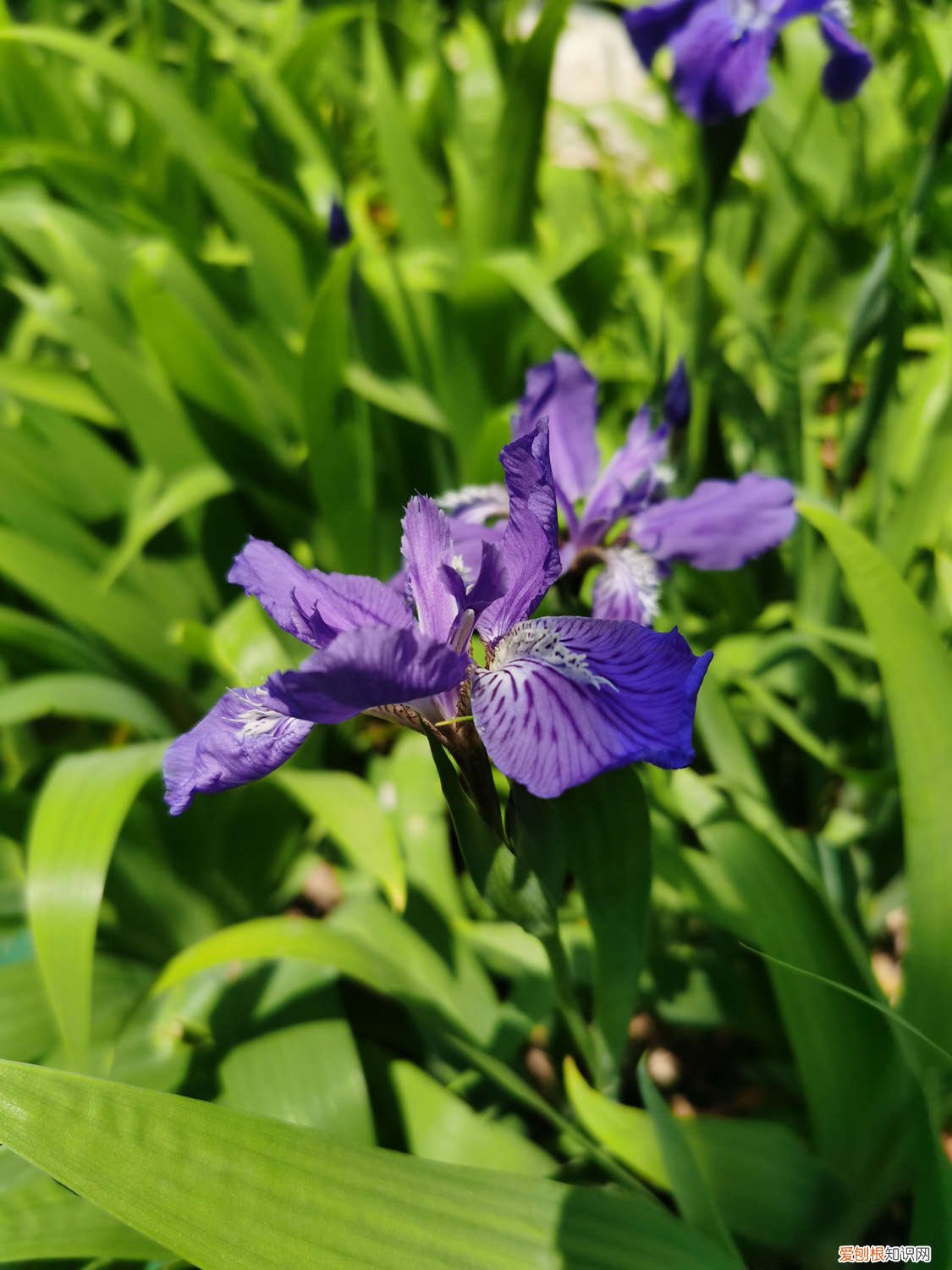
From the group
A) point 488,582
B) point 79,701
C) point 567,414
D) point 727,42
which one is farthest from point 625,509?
point 79,701

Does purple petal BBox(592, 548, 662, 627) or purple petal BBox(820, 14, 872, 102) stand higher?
purple petal BBox(820, 14, 872, 102)

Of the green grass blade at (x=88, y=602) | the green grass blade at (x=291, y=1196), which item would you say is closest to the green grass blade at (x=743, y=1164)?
the green grass blade at (x=291, y=1196)

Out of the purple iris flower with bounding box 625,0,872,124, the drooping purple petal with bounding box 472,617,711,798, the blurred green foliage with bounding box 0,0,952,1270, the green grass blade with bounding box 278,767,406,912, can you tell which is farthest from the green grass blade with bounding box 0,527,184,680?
the purple iris flower with bounding box 625,0,872,124

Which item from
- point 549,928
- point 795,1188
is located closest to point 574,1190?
point 549,928

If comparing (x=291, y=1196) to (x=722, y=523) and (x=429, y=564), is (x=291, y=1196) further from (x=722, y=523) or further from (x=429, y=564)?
(x=722, y=523)

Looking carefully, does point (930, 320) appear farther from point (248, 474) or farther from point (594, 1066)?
point (594, 1066)

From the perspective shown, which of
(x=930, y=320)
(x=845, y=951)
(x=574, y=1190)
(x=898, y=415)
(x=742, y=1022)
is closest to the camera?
(x=574, y=1190)

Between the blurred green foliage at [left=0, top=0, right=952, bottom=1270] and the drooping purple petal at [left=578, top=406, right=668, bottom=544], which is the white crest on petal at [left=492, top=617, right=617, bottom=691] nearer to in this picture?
the blurred green foliage at [left=0, top=0, right=952, bottom=1270]
